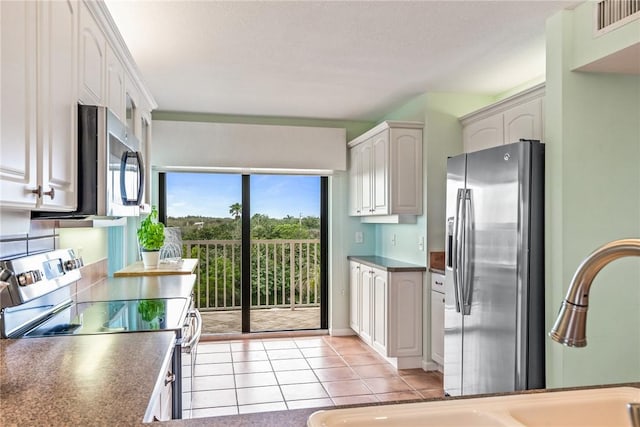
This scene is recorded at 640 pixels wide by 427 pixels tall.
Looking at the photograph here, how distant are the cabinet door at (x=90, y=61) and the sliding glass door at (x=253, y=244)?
2.92 m

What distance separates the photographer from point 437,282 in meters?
3.76

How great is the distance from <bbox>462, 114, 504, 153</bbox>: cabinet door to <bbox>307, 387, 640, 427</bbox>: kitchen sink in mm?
2587

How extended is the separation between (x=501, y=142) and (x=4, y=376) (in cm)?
325

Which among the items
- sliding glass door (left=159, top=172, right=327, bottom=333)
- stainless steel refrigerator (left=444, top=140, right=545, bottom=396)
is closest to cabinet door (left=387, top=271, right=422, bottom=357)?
stainless steel refrigerator (left=444, top=140, right=545, bottom=396)

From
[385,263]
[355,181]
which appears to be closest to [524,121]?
[385,263]

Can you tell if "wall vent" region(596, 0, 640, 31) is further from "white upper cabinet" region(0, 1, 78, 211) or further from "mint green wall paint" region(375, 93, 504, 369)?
"white upper cabinet" region(0, 1, 78, 211)

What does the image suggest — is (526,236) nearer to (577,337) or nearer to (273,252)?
(577,337)

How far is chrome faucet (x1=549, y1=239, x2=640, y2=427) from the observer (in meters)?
0.75

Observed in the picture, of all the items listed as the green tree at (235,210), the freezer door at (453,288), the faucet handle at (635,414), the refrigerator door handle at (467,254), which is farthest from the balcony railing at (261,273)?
the faucet handle at (635,414)

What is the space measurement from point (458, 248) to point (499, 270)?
1.32 feet

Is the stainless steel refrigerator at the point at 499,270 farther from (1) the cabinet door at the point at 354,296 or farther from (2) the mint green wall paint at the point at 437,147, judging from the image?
(1) the cabinet door at the point at 354,296

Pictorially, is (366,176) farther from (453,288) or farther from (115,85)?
(115,85)

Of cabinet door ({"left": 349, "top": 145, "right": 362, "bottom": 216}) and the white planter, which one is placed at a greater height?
cabinet door ({"left": 349, "top": 145, "right": 362, "bottom": 216})

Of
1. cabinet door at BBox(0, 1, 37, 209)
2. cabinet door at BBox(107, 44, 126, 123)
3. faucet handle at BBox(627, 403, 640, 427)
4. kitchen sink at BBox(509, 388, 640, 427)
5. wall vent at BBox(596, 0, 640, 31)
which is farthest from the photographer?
cabinet door at BBox(107, 44, 126, 123)
